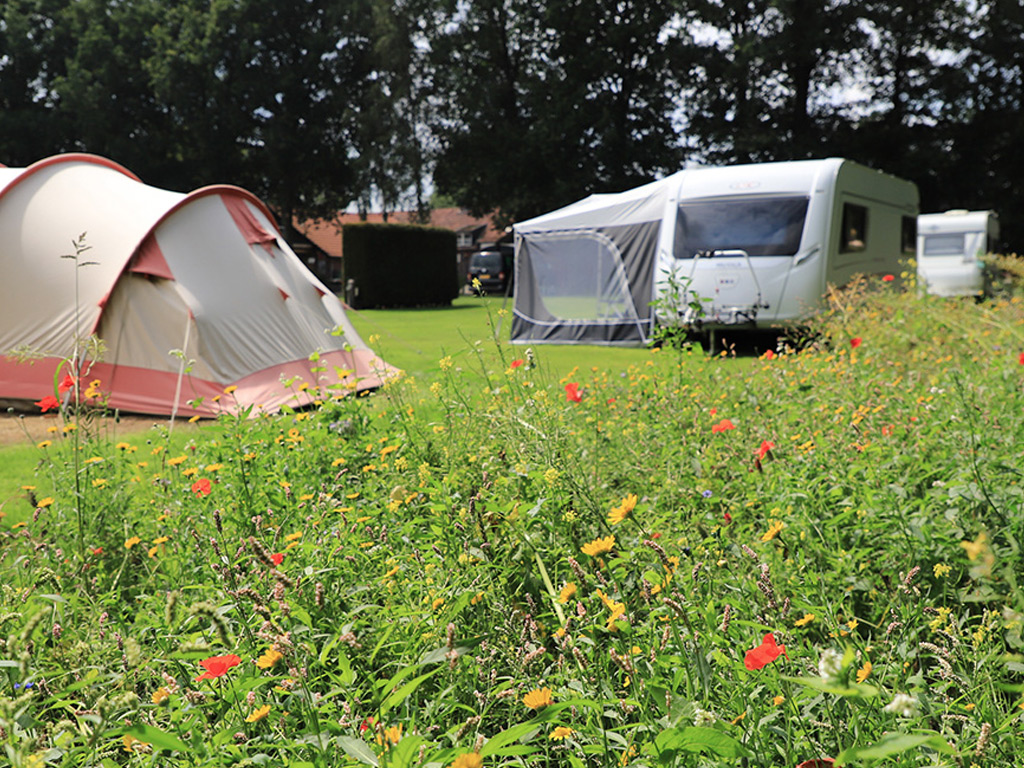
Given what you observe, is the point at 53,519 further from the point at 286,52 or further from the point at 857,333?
the point at 286,52

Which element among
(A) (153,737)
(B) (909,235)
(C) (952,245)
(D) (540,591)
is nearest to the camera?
(A) (153,737)

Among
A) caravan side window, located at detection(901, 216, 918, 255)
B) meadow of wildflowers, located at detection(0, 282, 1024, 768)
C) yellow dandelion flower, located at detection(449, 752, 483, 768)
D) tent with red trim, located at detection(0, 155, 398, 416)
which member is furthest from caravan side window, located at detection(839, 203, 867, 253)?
yellow dandelion flower, located at detection(449, 752, 483, 768)

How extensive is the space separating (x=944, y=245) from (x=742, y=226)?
1100 centimetres

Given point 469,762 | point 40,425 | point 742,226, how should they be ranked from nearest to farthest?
point 469,762, point 40,425, point 742,226

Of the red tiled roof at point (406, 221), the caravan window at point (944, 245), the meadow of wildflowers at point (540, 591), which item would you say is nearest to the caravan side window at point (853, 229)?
the meadow of wildflowers at point (540, 591)

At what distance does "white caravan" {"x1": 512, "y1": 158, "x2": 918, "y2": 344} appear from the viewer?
385 inches

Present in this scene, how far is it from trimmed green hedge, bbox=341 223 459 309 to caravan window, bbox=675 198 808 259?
38.1ft

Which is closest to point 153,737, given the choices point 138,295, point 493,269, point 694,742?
point 694,742

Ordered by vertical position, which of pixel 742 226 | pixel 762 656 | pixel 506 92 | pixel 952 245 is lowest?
pixel 762 656

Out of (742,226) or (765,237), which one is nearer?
(765,237)

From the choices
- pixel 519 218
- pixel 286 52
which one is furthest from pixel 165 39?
pixel 519 218

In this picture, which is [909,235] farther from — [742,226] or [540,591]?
[540,591]

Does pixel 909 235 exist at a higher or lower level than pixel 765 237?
higher

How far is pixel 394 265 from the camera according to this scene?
72.8 ft
